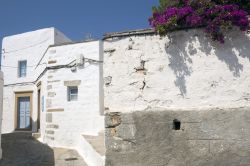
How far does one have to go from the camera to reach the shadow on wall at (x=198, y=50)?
16.9ft

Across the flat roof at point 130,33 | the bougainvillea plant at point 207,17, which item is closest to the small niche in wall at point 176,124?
the bougainvillea plant at point 207,17

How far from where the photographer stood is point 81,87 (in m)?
11.5

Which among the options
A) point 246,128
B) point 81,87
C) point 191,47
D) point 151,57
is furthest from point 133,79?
point 81,87

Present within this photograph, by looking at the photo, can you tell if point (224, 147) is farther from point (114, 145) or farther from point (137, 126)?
point (114, 145)

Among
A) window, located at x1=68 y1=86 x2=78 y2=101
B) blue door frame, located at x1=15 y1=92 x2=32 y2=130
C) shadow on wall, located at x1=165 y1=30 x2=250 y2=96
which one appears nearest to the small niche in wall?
shadow on wall, located at x1=165 y1=30 x2=250 y2=96

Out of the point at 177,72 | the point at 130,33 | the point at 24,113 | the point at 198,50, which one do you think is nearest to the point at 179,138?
the point at 177,72

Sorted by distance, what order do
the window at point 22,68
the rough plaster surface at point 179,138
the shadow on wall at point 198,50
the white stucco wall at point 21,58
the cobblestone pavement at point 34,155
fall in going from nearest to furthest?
the rough plaster surface at point 179,138, the shadow on wall at point 198,50, the cobblestone pavement at point 34,155, the white stucco wall at point 21,58, the window at point 22,68

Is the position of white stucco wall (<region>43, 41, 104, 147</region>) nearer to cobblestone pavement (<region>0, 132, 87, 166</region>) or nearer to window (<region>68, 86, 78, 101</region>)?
window (<region>68, 86, 78, 101</region>)

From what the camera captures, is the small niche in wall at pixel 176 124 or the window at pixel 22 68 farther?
the window at pixel 22 68

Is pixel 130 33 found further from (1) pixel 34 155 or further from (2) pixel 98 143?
(1) pixel 34 155

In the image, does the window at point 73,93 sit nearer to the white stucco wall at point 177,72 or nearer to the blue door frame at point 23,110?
the blue door frame at point 23,110

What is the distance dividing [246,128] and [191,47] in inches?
63.4

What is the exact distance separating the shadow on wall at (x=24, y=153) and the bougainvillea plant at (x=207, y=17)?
4880 mm

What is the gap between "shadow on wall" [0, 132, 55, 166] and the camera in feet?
27.3
